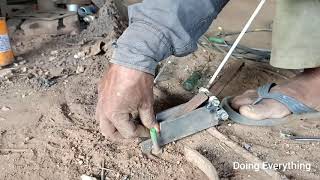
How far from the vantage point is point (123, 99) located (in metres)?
1.37

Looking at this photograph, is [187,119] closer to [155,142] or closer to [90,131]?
[155,142]

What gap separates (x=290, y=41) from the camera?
174 cm

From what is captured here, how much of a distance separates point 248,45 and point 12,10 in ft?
5.44

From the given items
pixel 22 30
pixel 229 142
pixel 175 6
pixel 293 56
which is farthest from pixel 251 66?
pixel 22 30

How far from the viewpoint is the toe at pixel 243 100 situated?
71.9 inches

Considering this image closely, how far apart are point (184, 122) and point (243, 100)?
329 mm

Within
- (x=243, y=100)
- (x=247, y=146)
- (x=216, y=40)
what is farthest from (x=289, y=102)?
(x=216, y=40)

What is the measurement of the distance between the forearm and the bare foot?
0.47m

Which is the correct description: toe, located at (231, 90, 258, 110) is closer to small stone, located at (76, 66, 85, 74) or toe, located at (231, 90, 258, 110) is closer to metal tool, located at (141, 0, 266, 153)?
metal tool, located at (141, 0, 266, 153)

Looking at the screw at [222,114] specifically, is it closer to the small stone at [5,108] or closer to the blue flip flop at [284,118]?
the blue flip flop at [284,118]

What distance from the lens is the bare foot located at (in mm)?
1773

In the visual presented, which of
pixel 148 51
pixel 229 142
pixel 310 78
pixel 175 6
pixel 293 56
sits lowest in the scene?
pixel 229 142

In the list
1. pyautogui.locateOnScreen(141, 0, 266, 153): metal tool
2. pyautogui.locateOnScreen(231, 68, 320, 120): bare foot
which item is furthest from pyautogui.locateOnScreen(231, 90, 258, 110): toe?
pyautogui.locateOnScreen(141, 0, 266, 153): metal tool

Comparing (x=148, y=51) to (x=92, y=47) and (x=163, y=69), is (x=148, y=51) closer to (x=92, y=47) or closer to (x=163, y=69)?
(x=163, y=69)
